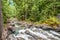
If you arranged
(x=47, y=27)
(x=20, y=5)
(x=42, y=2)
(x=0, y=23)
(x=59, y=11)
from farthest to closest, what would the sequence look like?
(x=20, y=5), (x=42, y=2), (x=59, y=11), (x=47, y=27), (x=0, y=23)

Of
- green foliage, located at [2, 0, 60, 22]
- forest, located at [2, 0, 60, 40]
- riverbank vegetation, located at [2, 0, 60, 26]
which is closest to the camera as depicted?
forest, located at [2, 0, 60, 40]

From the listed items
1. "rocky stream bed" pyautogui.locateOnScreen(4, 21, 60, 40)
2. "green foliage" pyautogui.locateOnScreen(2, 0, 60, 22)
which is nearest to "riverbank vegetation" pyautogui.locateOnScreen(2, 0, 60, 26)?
"green foliage" pyautogui.locateOnScreen(2, 0, 60, 22)

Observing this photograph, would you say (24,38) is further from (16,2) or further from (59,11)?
(16,2)

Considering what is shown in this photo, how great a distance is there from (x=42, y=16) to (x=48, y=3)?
1.52 metres

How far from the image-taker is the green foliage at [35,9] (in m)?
16.1

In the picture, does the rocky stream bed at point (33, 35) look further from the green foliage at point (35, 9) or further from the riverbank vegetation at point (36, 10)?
the green foliage at point (35, 9)

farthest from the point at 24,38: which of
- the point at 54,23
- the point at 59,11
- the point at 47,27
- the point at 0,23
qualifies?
the point at 59,11

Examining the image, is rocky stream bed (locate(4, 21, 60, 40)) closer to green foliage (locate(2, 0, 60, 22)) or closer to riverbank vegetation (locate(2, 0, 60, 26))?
riverbank vegetation (locate(2, 0, 60, 26))

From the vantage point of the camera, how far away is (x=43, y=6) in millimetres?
17109

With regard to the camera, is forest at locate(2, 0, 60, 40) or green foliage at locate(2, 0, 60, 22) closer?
forest at locate(2, 0, 60, 40)

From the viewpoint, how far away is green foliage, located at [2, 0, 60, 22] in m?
16.1

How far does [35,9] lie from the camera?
17.0 metres

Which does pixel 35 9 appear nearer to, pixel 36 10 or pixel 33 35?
pixel 36 10

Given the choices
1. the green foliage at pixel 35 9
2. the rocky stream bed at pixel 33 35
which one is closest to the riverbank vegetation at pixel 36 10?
the green foliage at pixel 35 9
